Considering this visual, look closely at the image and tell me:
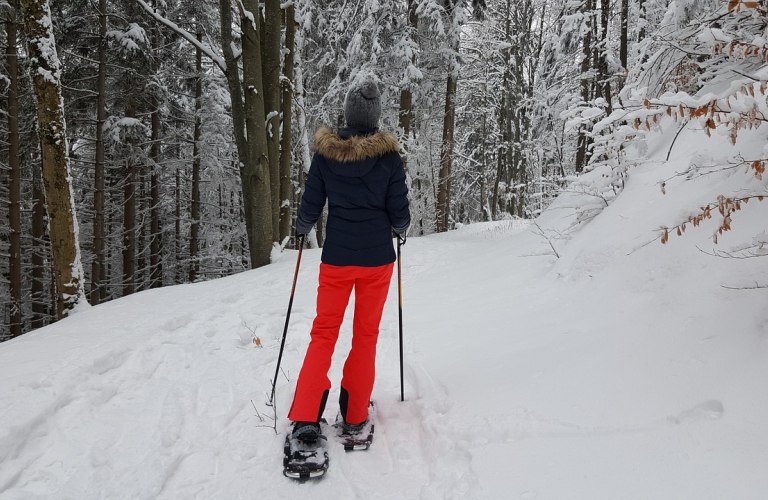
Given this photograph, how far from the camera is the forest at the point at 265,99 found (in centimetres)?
546

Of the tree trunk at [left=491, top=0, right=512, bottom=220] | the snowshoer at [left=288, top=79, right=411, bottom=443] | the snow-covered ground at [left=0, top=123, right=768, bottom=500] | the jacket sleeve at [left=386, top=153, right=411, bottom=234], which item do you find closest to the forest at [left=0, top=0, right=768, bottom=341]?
the tree trunk at [left=491, top=0, right=512, bottom=220]

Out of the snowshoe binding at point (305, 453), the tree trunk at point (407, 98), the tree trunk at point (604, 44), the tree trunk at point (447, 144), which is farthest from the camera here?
the tree trunk at point (447, 144)

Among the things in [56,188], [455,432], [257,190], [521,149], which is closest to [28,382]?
[455,432]

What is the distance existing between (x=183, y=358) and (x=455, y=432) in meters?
2.66

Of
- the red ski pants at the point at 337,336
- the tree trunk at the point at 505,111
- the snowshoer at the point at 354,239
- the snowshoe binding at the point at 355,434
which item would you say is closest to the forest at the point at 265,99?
the tree trunk at the point at 505,111

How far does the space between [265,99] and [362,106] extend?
704 cm

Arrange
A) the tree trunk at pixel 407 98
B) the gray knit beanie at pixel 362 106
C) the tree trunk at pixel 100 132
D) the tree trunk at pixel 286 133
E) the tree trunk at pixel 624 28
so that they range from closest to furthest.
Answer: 1. the gray knit beanie at pixel 362 106
2. the tree trunk at pixel 624 28
3. the tree trunk at pixel 286 133
4. the tree trunk at pixel 100 132
5. the tree trunk at pixel 407 98

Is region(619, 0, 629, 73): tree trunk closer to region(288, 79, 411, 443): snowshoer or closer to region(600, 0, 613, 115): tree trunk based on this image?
region(600, 0, 613, 115): tree trunk

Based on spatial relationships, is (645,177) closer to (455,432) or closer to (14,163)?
(455,432)

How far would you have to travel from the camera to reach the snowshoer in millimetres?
2750

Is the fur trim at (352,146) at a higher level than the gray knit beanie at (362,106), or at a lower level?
lower

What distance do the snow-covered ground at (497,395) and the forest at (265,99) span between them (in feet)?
2.30

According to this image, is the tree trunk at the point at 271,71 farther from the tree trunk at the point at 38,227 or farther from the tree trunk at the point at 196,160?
the tree trunk at the point at 38,227

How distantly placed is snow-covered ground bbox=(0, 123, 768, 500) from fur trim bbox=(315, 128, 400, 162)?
1.73m
